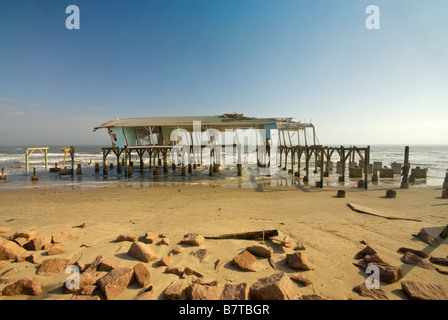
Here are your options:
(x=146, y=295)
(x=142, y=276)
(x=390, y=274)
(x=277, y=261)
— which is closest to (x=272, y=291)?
(x=277, y=261)

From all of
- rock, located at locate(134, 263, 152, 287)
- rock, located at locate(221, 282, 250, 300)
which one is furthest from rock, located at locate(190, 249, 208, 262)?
rock, located at locate(221, 282, 250, 300)

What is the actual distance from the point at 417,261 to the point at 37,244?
→ 24.1 ft

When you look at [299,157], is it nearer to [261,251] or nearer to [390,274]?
[261,251]

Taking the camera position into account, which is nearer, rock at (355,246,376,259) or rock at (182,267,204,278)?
rock at (182,267,204,278)

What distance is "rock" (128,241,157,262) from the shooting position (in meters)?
4.05

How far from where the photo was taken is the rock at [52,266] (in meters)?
3.57

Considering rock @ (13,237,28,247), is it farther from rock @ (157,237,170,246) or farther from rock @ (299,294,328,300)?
rock @ (299,294,328,300)

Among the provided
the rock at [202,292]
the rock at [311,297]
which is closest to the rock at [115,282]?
the rock at [202,292]

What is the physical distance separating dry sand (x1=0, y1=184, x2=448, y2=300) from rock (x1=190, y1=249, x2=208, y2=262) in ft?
0.31

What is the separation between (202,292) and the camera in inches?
115

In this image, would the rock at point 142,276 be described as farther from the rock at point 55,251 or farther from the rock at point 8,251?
the rock at point 8,251

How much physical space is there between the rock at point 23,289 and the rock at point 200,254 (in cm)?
235

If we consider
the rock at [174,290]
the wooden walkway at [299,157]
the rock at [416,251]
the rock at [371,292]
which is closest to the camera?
the rock at [174,290]

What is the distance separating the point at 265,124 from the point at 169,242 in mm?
16703
